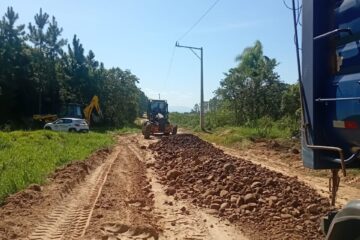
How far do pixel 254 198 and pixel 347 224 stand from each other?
5436 millimetres

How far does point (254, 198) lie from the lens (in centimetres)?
840

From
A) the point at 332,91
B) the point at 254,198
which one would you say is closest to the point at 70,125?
the point at 254,198

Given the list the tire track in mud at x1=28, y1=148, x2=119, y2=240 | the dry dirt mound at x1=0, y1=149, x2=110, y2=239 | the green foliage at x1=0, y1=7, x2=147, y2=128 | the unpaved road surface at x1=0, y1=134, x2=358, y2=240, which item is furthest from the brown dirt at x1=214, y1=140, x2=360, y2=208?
the green foliage at x1=0, y1=7, x2=147, y2=128

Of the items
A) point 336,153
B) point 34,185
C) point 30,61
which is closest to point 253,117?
point 30,61

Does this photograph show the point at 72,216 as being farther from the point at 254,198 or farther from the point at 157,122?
the point at 157,122

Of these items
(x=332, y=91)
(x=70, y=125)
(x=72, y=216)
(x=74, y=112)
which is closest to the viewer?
(x=332, y=91)

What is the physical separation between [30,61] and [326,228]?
4651 cm

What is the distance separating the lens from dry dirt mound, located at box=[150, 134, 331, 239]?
695cm

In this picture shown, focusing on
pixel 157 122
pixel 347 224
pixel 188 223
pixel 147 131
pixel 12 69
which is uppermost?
pixel 12 69

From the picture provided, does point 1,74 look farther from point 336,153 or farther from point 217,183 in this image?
point 336,153

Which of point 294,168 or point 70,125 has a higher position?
point 70,125

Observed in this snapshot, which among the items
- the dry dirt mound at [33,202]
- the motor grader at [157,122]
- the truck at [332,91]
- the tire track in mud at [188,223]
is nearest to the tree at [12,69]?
Result: the motor grader at [157,122]

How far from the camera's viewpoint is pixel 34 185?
1007 cm

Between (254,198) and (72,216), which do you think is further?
(254,198)
